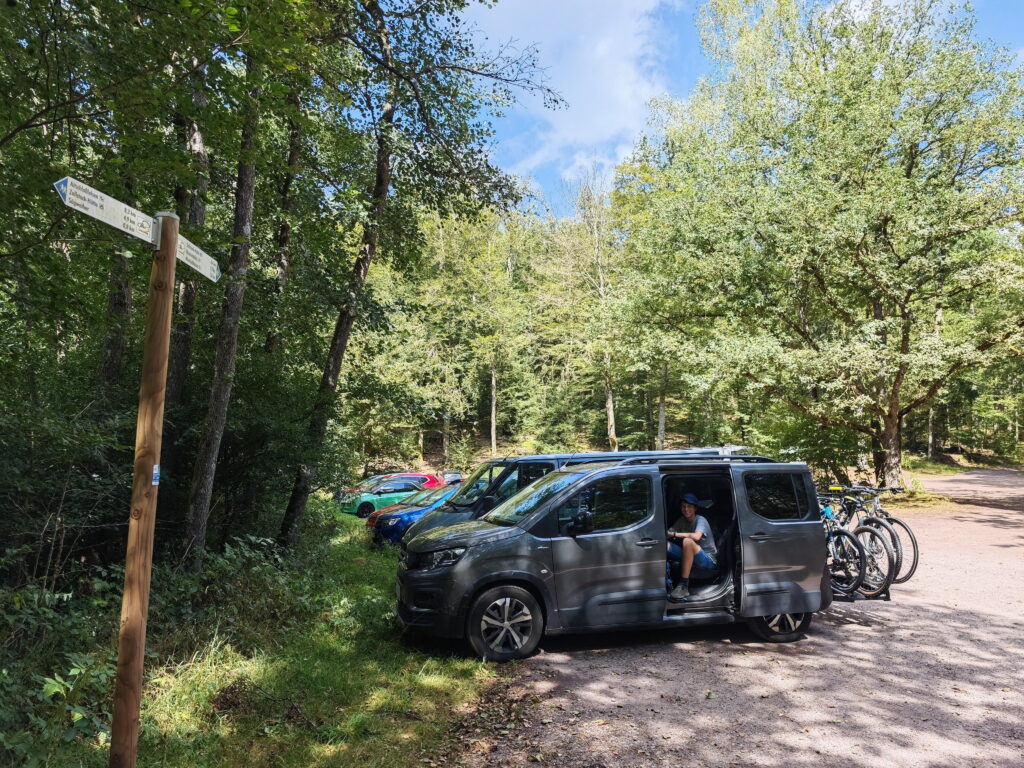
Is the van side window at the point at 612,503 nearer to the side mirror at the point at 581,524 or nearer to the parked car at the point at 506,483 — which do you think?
the side mirror at the point at 581,524

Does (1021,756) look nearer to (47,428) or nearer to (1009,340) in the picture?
(47,428)

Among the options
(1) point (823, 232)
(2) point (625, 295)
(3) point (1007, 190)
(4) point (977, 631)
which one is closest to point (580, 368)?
(2) point (625, 295)

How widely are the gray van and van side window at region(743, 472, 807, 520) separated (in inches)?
0.4

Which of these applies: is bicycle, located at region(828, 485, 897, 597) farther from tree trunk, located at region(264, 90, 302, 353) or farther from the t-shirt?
tree trunk, located at region(264, 90, 302, 353)

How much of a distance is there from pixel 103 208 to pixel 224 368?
5.98 m

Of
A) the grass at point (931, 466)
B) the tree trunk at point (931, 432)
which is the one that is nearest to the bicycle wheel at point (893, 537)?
the grass at point (931, 466)

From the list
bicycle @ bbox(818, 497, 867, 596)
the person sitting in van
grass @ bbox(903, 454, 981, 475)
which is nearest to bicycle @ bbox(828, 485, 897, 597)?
bicycle @ bbox(818, 497, 867, 596)

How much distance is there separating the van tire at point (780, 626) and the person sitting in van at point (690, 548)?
675 millimetres

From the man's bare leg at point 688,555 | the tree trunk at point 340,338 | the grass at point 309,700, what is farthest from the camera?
the tree trunk at point 340,338

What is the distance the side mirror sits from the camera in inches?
248

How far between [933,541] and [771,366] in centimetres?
672

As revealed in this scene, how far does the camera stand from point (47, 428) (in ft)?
19.7

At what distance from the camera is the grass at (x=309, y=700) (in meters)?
4.23

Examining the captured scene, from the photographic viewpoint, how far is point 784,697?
17.0 feet
